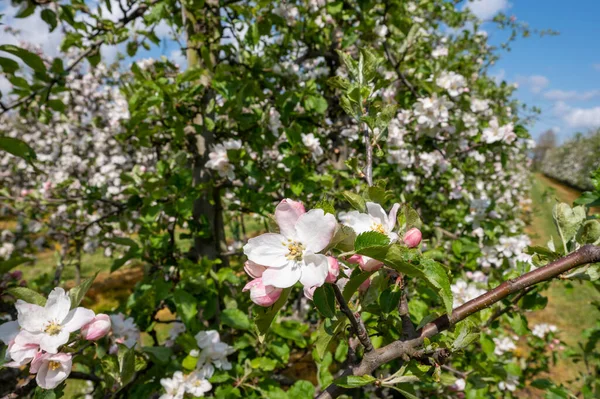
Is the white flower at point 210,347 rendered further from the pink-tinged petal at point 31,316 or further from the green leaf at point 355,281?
the green leaf at point 355,281

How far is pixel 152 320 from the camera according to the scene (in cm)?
215

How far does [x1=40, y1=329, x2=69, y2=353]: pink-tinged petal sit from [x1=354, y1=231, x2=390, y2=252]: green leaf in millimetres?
853

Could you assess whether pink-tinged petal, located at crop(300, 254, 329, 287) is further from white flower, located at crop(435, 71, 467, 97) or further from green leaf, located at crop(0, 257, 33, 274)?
white flower, located at crop(435, 71, 467, 97)

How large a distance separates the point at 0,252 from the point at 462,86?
8654 millimetres

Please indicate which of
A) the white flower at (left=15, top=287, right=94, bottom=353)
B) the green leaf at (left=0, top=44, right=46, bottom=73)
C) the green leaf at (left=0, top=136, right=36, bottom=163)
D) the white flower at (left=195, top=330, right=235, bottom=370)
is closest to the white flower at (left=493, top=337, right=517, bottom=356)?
the white flower at (left=195, top=330, right=235, bottom=370)

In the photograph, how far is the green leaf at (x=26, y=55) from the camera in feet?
4.88

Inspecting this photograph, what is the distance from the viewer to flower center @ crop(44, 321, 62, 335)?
1002 mm

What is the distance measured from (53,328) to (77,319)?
6 centimetres

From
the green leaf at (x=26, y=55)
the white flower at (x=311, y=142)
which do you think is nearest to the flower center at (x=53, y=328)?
the green leaf at (x=26, y=55)

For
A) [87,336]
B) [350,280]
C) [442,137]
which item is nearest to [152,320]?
[87,336]

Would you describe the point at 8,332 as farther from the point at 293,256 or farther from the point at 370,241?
the point at 370,241

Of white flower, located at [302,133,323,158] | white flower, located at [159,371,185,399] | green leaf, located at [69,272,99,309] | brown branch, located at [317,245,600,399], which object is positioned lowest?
white flower, located at [159,371,185,399]

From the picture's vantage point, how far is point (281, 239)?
2.48ft

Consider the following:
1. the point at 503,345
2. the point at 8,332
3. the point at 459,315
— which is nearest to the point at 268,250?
the point at 459,315
